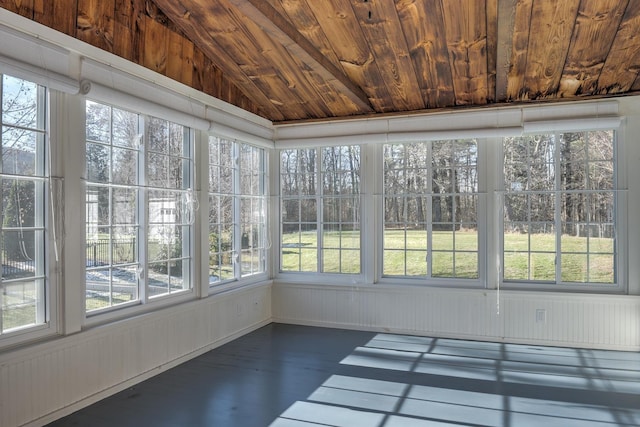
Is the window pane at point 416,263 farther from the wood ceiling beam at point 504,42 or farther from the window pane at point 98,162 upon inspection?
the window pane at point 98,162

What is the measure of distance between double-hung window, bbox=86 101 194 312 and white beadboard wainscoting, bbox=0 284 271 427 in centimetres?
26

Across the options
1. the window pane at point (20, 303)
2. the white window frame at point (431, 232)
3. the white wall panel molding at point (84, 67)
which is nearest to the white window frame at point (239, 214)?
the white wall panel molding at point (84, 67)

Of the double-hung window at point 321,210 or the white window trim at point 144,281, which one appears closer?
the white window trim at point 144,281

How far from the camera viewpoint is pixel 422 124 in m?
5.46

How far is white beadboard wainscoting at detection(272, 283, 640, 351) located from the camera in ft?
15.8

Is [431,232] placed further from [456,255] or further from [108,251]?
[108,251]

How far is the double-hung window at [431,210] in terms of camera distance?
17.6ft

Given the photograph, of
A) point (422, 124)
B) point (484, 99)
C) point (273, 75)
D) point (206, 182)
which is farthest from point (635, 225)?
point (206, 182)

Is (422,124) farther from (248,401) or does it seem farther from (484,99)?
(248,401)

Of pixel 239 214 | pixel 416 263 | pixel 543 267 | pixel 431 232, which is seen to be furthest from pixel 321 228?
pixel 543 267

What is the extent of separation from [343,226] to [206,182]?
1928 mm

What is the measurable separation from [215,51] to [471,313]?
13.1 ft

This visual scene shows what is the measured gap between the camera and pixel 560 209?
508cm

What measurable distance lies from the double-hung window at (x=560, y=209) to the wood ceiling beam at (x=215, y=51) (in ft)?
9.59
